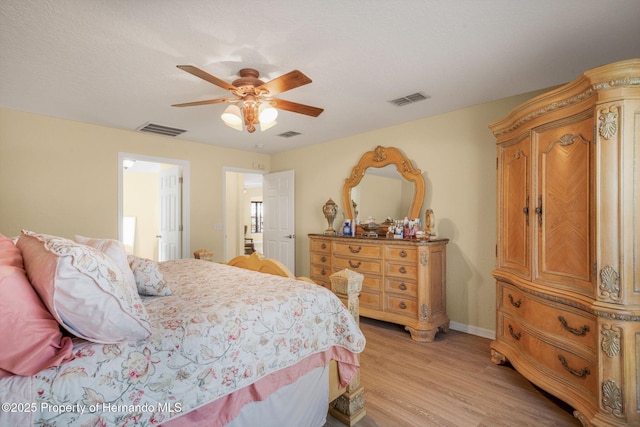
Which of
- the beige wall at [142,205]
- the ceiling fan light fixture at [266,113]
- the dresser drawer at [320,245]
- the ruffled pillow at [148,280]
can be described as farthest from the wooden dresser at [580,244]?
the beige wall at [142,205]

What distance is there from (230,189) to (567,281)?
18.9 feet

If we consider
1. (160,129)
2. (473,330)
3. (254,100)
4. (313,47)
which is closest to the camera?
(313,47)

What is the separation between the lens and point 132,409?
1.04 metres

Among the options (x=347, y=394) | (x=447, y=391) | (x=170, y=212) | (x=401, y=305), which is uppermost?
(x=170, y=212)

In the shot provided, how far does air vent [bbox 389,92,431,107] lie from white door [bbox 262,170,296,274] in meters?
2.54

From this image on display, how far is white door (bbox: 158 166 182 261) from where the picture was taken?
4820 mm

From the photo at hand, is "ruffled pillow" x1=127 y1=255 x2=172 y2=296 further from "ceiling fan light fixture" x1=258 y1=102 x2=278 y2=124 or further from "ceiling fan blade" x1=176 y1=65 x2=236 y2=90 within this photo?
"ceiling fan light fixture" x1=258 y1=102 x2=278 y2=124

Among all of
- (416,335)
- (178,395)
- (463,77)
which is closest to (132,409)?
(178,395)

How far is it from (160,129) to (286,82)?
2.76 m

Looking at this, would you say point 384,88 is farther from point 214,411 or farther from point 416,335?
point 214,411

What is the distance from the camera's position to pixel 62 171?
3676 mm

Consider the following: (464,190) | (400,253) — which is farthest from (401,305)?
(464,190)

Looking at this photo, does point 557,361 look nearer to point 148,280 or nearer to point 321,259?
point 148,280

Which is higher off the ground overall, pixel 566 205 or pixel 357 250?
pixel 566 205
